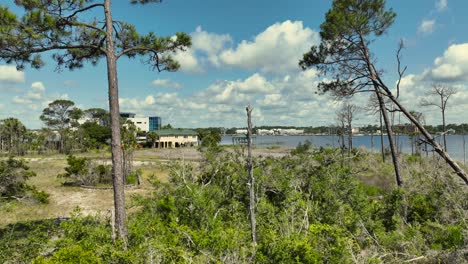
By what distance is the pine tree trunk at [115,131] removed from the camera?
7656 mm

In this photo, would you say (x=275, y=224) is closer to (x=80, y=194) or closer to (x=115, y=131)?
(x=115, y=131)

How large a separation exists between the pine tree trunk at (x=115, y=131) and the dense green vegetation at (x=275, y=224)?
40 cm

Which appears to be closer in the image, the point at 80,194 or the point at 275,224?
the point at 275,224

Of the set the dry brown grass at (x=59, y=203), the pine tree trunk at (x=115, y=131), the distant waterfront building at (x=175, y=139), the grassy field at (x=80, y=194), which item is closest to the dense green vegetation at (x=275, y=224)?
the pine tree trunk at (x=115, y=131)

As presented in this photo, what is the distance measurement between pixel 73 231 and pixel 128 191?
49.6 ft

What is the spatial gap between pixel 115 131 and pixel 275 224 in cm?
465

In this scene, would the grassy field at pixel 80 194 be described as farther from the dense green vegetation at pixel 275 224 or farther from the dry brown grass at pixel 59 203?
the dense green vegetation at pixel 275 224

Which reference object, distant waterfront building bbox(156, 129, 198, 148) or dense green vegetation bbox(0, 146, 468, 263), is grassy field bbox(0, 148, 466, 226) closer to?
dense green vegetation bbox(0, 146, 468, 263)

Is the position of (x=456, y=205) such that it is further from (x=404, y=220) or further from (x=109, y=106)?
(x=109, y=106)

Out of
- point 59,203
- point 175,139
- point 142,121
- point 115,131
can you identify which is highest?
point 142,121

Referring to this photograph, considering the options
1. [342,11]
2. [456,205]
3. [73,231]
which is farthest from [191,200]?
[342,11]

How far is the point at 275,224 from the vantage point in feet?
23.6

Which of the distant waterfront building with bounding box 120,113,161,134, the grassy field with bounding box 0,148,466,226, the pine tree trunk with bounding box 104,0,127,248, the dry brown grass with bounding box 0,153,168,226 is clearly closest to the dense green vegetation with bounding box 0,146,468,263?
the pine tree trunk with bounding box 104,0,127,248

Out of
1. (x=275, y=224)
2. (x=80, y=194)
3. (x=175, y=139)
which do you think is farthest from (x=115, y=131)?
(x=175, y=139)
